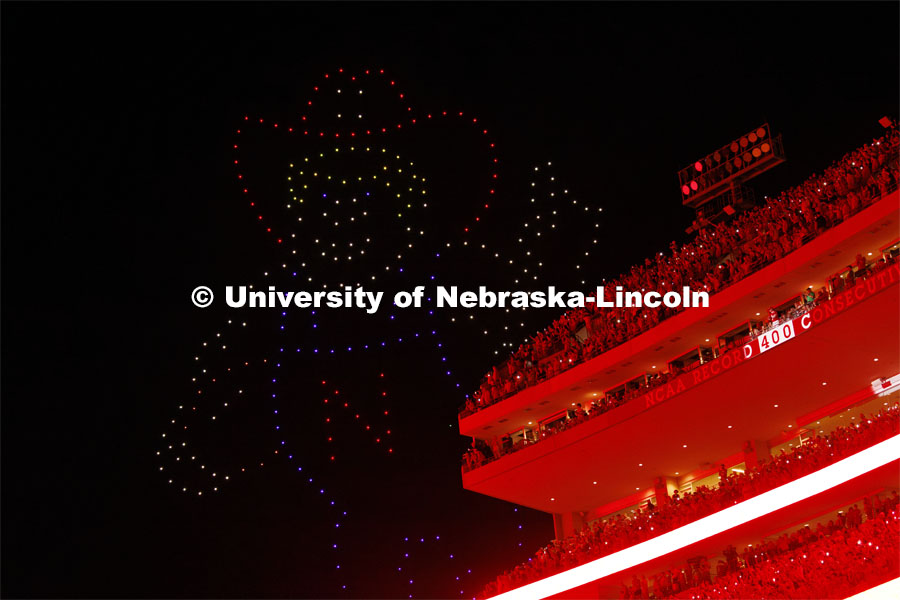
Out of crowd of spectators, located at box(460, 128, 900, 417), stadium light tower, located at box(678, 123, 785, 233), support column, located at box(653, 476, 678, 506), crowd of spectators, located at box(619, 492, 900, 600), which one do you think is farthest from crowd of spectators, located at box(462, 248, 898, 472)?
stadium light tower, located at box(678, 123, 785, 233)

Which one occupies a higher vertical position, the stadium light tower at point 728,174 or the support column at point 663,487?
A: the stadium light tower at point 728,174

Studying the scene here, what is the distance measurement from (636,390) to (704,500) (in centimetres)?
285

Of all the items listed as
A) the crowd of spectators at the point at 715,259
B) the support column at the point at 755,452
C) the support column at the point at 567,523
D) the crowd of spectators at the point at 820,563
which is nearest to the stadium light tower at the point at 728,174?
the crowd of spectators at the point at 715,259

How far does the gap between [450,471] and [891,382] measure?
12545mm

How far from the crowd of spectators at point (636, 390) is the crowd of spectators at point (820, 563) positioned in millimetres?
3827

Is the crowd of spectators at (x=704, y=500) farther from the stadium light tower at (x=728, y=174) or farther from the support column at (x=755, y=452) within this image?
the stadium light tower at (x=728, y=174)

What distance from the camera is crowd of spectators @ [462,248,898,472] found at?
19781 millimetres

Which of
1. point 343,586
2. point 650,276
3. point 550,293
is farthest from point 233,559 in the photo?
point 650,276

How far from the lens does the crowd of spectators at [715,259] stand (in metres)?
21.1

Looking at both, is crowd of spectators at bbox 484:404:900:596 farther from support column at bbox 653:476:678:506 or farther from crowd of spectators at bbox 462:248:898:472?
crowd of spectators at bbox 462:248:898:472

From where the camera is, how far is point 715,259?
2450cm

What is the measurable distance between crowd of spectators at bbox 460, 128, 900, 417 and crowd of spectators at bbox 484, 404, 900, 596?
12.7 ft

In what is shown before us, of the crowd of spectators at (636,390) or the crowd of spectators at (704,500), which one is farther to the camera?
the crowd of spectators at (636,390)

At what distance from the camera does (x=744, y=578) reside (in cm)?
2006
